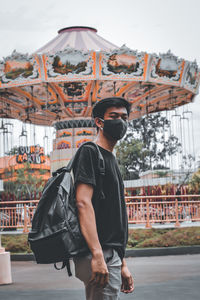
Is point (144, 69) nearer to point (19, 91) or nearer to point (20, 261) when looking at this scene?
point (19, 91)

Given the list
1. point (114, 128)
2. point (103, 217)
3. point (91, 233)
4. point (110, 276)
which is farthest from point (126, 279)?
point (114, 128)

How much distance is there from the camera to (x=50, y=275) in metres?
10.6

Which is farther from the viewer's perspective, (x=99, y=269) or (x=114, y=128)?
(x=114, y=128)

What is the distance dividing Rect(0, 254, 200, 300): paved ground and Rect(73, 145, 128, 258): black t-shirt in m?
4.14

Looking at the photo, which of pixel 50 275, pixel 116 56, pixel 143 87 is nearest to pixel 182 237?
pixel 50 275

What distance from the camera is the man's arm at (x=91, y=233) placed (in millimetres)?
3158

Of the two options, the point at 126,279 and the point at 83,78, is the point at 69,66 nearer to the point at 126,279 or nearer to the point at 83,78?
the point at 83,78

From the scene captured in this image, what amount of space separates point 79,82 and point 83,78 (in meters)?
2.30

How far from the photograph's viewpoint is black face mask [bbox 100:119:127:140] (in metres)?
3.63

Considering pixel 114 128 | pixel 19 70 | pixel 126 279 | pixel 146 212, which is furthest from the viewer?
pixel 19 70

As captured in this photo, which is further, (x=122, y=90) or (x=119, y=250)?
(x=122, y=90)

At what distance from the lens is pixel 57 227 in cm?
315

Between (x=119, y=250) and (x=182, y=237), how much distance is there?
12075 mm

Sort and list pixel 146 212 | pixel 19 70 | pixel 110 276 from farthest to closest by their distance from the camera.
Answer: pixel 19 70, pixel 146 212, pixel 110 276
